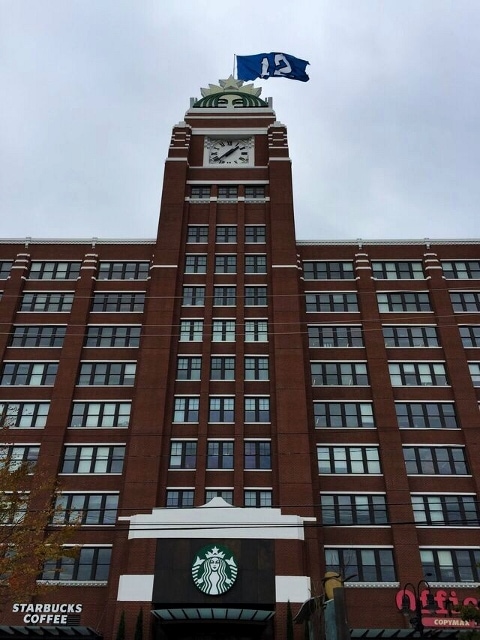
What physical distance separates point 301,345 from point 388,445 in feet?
32.6

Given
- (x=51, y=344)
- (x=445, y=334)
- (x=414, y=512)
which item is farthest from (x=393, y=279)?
(x=51, y=344)

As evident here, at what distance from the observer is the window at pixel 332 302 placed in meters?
54.9

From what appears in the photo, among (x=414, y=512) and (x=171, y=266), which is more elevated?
(x=171, y=266)

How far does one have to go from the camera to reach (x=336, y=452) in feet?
152

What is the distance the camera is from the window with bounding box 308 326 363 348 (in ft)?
172

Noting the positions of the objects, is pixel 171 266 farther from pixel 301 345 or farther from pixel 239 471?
pixel 239 471

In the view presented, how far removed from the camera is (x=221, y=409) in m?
46.5

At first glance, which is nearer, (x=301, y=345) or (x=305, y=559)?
(x=305, y=559)

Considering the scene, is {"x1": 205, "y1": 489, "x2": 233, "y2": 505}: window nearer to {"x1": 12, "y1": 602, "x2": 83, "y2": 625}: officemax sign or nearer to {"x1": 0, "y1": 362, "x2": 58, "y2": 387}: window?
{"x1": 12, "y1": 602, "x2": 83, "y2": 625}: officemax sign

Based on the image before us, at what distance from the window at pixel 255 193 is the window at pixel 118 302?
14.3 m

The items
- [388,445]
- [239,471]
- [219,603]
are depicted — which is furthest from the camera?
[388,445]

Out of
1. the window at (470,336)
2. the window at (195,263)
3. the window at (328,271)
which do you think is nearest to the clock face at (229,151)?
the window at (195,263)

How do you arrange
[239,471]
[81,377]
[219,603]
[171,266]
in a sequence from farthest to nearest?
[171,266], [81,377], [239,471], [219,603]

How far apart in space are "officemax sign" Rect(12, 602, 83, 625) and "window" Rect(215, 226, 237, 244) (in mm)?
32136
